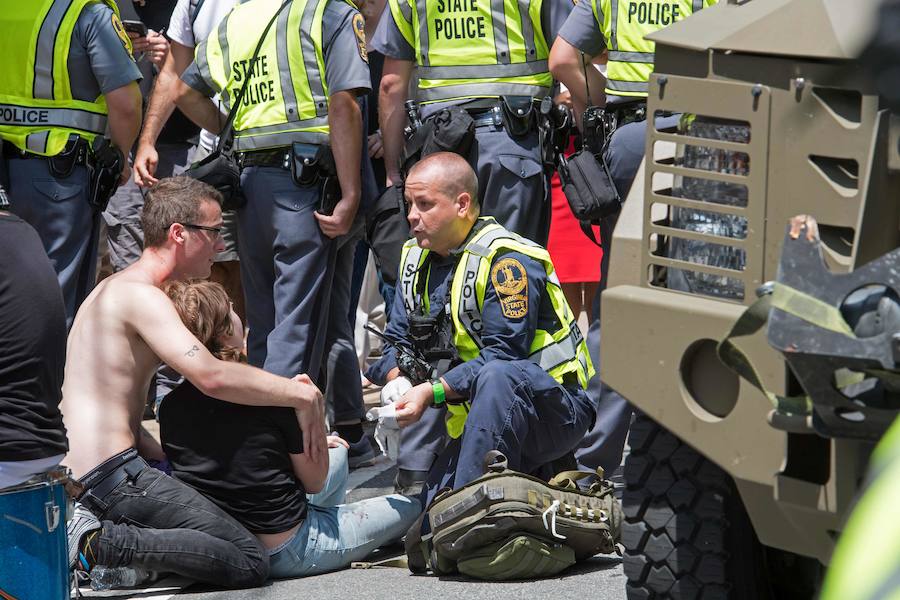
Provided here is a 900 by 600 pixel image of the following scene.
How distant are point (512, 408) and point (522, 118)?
5.03ft

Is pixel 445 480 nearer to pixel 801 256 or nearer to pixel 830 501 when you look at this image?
pixel 830 501

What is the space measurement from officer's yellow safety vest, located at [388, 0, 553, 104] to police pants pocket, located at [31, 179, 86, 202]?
1.69m

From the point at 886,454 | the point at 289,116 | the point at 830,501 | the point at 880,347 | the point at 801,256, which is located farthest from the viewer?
the point at 289,116

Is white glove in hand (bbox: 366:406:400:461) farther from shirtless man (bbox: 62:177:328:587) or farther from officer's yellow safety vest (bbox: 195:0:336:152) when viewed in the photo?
officer's yellow safety vest (bbox: 195:0:336:152)

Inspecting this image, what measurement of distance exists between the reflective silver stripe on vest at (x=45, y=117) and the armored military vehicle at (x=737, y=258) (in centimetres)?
388

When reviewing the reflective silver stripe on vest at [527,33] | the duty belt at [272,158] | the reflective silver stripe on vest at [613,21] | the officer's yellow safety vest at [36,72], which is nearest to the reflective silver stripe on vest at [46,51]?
the officer's yellow safety vest at [36,72]

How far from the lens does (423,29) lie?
6.02 metres

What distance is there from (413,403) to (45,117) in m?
2.56

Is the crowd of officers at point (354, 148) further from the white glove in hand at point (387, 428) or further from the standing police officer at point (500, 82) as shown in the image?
the white glove in hand at point (387, 428)

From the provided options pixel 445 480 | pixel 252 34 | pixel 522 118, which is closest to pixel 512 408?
pixel 445 480

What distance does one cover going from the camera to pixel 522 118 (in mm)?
5836

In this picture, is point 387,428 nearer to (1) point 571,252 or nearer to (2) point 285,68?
(2) point 285,68

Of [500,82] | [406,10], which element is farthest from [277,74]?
[500,82]

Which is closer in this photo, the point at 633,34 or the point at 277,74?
the point at 633,34
